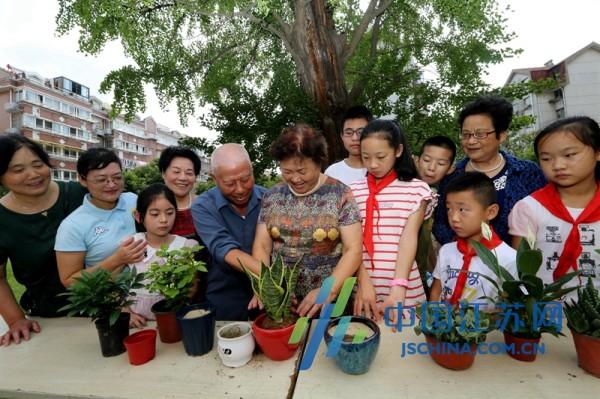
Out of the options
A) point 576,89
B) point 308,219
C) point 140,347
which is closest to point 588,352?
point 308,219

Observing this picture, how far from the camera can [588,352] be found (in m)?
1.23

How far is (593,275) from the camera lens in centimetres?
178

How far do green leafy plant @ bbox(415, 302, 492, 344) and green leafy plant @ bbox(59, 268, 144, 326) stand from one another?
1401mm

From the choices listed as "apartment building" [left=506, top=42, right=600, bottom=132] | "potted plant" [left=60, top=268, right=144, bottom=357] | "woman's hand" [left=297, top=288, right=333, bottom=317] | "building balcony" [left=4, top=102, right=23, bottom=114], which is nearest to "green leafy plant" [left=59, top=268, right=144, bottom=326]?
"potted plant" [left=60, top=268, right=144, bottom=357]

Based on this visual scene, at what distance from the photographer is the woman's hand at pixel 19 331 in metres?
1.79

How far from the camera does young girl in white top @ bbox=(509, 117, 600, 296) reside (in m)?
1.69

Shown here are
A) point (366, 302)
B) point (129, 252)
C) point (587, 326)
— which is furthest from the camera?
point (129, 252)

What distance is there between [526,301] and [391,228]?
A: 2.87ft

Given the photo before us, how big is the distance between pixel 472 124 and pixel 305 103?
19.7 ft

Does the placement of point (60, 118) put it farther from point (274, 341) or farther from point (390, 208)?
point (274, 341)

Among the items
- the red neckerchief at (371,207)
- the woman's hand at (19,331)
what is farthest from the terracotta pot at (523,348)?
the woman's hand at (19,331)

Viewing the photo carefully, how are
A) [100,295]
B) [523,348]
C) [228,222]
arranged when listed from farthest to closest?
[228,222] → [100,295] → [523,348]

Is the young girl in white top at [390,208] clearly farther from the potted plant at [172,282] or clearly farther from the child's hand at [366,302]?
the potted plant at [172,282]

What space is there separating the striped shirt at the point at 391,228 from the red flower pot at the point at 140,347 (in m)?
1.35
